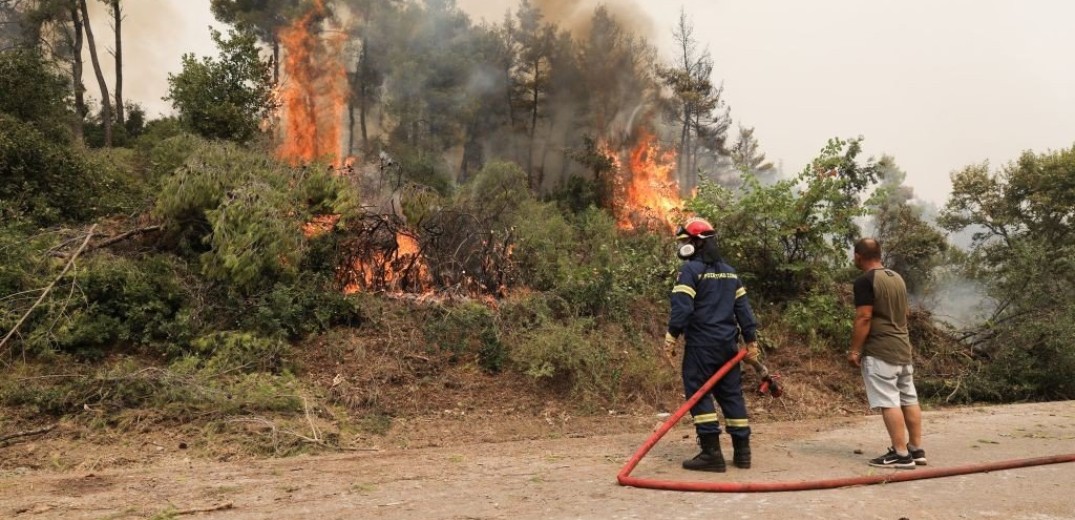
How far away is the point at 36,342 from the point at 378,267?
14.0ft

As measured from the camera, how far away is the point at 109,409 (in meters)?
6.02

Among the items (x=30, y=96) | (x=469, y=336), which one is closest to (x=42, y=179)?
(x=30, y=96)

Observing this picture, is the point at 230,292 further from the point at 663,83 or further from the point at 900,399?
the point at 663,83

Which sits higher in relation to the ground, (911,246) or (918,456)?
(911,246)

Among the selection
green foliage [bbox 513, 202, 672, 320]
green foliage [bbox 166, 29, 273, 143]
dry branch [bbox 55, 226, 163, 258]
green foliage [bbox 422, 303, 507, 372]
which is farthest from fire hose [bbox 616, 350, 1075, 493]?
green foliage [bbox 166, 29, 273, 143]

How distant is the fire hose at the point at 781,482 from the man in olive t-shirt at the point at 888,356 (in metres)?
0.23

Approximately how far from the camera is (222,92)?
51.2ft

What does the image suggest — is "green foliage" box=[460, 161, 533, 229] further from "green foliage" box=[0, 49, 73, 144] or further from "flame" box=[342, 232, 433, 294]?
"green foliage" box=[0, 49, 73, 144]

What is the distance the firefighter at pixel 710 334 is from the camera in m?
4.66

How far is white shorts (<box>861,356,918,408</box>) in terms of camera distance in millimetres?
4797

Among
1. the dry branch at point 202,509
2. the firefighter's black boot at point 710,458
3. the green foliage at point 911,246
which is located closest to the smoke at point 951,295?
the green foliage at point 911,246

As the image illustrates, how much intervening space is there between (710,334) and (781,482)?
1124mm

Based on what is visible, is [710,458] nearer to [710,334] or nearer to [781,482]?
[781,482]

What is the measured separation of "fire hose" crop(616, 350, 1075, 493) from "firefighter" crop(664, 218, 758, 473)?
0.39 feet
